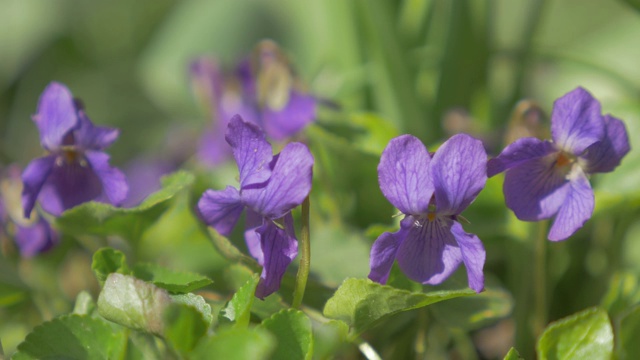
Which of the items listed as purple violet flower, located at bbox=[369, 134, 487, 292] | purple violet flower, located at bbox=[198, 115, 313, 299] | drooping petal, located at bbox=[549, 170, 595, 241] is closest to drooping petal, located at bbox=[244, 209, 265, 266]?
purple violet flower, located at bbox=[198, 115, 313, 299]

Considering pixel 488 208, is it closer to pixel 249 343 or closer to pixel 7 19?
pixel 249 343

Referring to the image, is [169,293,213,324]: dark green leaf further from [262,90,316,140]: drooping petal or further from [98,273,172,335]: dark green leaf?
[262,90,316,140]: drooping petal

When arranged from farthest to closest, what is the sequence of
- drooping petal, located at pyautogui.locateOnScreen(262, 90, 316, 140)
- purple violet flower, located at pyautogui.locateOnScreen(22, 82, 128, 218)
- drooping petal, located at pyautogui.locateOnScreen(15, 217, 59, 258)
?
drooping petal, located at pyautogui.locateOnScreen(262, 90, 316, 140) → drooping petal, located at pyautogui.locateOnScreen(15, 217, 59, 258) → purple violet flower, located at pyautogui.locateOnScreen(22, 82, 128, 218)

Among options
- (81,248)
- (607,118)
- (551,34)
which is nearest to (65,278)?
(81,248)

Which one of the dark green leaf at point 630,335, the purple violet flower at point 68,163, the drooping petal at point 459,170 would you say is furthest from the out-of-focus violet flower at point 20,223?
the dark green leaf at point 630,335

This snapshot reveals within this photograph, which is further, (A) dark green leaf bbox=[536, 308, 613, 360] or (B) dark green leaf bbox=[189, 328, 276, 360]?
(A) dark green leaf bbox=[536, 308, 613, 360]

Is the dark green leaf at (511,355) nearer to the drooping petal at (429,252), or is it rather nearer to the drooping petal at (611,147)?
the drooping petal at (429,252)
